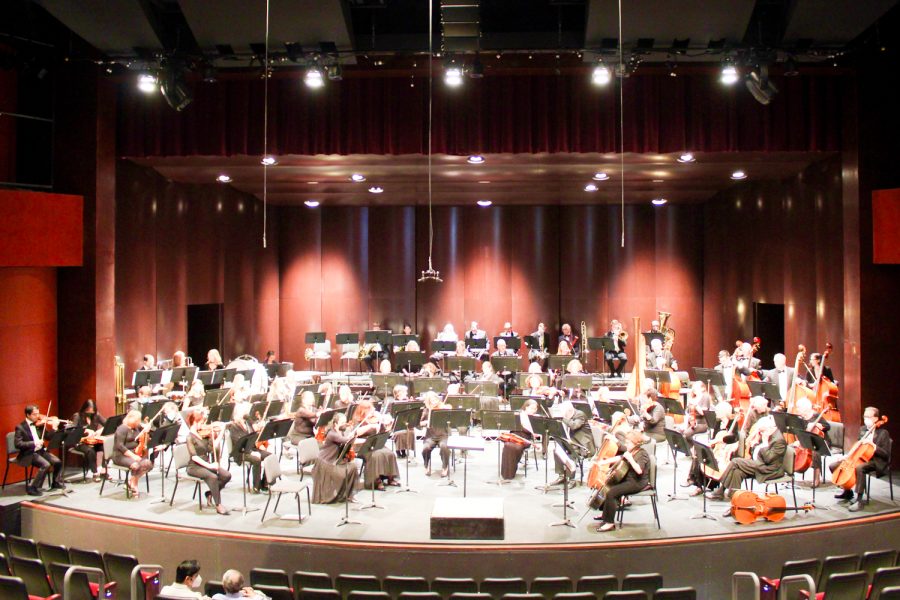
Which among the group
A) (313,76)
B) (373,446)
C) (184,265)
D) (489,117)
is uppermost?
(313,76)

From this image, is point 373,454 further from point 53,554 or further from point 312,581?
point 53,554

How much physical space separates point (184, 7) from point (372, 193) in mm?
8730

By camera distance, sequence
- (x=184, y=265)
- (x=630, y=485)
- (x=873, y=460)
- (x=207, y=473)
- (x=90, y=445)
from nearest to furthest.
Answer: (x=630, y=485) → (x=207, y=473) → (x=873, y=460) → (x=90, y=445) → (x=184, y=265)

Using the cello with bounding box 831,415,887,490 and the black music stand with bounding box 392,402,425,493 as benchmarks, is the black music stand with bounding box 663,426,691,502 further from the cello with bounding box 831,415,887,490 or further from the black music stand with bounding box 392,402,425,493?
the black music stand with bounding box 392,402,425,493

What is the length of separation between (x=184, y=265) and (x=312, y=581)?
457 inches

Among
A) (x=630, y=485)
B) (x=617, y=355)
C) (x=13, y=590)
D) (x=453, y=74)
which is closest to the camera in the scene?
(x=13, y=590)

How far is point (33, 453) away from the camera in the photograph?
10.6m

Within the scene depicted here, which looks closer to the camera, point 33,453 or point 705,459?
point 705,459

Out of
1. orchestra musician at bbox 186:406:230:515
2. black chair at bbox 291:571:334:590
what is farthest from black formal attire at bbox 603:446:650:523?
orchestra musician at bbox 186:406:230:515

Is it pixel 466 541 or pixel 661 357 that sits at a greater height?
pixel 661 357

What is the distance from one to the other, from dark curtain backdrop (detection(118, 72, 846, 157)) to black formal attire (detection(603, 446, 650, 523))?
6.09 m

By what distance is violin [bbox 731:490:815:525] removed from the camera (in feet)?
30.2

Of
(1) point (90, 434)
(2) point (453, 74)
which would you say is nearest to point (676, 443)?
(2) point (453, 74)

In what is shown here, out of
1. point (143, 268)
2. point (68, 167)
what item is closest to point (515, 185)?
point (143, 268)
